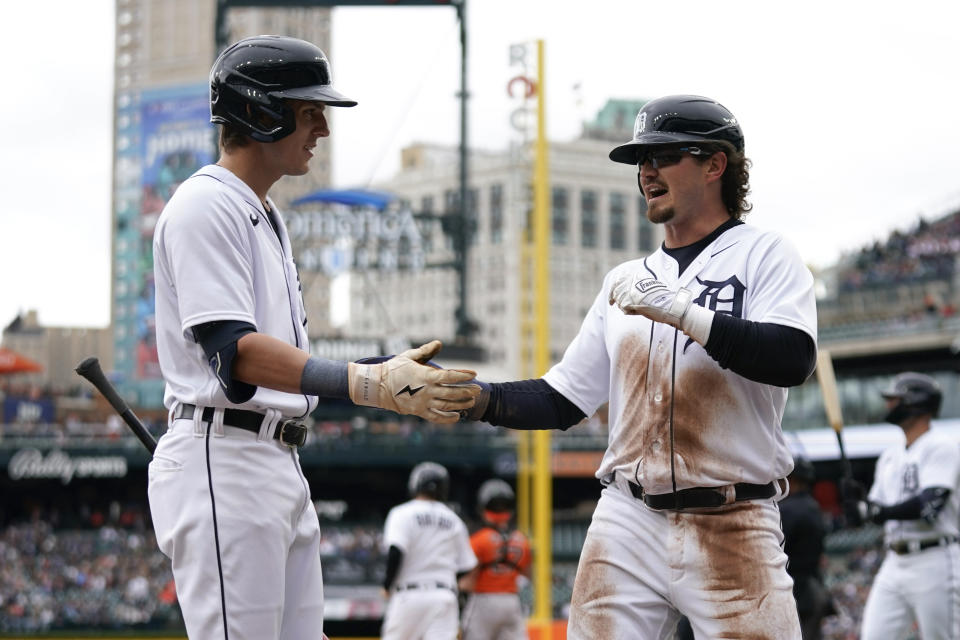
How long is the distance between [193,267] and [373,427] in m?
33.1

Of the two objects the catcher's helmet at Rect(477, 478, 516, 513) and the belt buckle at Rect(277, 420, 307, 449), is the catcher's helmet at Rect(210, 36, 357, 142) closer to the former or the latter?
the belt buckle at Rect(277, 420, 307, 449)

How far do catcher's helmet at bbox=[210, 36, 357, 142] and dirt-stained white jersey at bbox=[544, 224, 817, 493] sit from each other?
102 cm

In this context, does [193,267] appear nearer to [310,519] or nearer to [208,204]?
[208,204]

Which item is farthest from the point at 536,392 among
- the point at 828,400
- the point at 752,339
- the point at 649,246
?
the point at 649,246

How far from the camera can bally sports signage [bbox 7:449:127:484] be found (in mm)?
34062

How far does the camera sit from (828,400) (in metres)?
6.93

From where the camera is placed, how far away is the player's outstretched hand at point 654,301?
323 centimetres

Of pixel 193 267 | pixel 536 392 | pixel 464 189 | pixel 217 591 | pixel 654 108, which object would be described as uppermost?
pixel 464 189

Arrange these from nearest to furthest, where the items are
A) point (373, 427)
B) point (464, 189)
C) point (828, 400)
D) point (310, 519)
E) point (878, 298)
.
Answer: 1. point (310, 519)
2. point (828, 400)
3. point (464, 189)
4. point (373, 427)
5. point (878, 298)

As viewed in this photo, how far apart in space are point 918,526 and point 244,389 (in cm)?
513

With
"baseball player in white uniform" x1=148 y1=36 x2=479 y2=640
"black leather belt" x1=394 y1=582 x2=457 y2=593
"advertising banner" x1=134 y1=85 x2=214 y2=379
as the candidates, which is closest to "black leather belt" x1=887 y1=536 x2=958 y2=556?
"black leather belt" x1=394 y1=582 x2=457 y2=593

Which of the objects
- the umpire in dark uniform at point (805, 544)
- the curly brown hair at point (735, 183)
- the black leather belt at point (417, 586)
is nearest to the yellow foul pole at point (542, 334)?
the black leather belt at point (417, 586)

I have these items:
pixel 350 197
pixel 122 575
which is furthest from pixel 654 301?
pixel 350 197

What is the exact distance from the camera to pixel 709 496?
3.39 meters
